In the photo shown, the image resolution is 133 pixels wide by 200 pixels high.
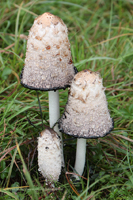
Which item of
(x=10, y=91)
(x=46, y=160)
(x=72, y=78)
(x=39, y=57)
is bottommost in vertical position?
(x=46, y=160)

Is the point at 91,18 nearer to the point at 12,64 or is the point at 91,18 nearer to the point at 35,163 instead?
the point at 12,64

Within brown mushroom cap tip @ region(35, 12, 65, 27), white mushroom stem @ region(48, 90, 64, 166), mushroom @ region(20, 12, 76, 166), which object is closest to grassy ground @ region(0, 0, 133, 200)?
white mushroom stem @ region(48, 90, 64, 166)

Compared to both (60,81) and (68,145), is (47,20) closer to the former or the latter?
(60,81)

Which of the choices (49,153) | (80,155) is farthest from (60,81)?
(80,155)

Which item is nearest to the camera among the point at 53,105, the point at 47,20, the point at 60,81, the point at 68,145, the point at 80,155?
the point at 47,20

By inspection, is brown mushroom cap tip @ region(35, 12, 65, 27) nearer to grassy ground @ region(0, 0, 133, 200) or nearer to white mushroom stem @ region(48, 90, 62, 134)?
white mushroom stem @ region(48, 90, 62, 134)

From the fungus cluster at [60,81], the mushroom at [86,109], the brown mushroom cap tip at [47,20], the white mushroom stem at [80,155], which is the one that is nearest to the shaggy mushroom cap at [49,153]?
the fungus cluster at [60,81]

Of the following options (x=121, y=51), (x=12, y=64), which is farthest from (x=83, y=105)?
(x=121, y=51)
